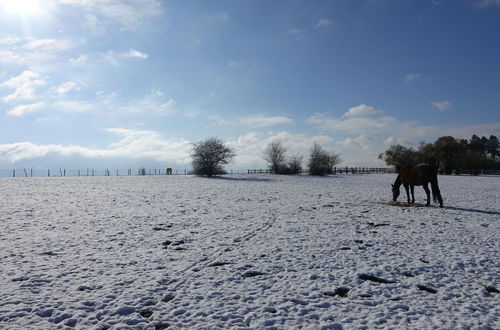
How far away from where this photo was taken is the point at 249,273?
7.06m

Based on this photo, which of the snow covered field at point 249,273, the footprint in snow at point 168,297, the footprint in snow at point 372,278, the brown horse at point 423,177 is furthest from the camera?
the brown horse at point 423,177

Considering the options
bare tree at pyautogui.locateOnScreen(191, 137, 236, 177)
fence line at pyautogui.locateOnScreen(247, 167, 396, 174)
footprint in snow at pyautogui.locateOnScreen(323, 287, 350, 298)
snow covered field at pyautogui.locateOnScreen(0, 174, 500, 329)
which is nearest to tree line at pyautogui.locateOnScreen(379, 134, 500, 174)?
fence line at pyautogui.locateOnScreen(247, 167, 396, 174)

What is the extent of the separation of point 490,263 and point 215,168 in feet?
169

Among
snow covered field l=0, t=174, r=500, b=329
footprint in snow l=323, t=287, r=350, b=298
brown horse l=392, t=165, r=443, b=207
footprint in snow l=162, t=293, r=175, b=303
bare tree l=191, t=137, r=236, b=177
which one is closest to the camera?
snow covered field l=0, t=174, r=500, b=329

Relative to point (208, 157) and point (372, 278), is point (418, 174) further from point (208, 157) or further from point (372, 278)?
point (208, 157)

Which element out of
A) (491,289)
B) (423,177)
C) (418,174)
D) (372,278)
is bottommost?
(491,289)

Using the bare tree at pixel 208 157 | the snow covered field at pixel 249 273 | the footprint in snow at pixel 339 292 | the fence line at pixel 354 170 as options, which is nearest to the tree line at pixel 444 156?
the fence line at pixel 354 170

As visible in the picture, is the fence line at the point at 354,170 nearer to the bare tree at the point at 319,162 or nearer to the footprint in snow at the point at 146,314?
the bare tree at the point at 319,162

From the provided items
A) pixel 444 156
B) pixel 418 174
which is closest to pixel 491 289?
pixel 418 174

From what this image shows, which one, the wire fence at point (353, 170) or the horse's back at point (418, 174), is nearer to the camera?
the horse's back at point (418, 174)

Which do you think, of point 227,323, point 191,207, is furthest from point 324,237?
point 191,207

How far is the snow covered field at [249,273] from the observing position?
509 cm

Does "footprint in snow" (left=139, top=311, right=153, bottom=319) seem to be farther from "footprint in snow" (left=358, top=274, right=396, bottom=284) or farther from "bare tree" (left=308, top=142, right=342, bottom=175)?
"bare tree" (left=308, top=142, right=342, bottom=175)

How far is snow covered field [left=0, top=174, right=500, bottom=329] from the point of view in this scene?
5.09 m
